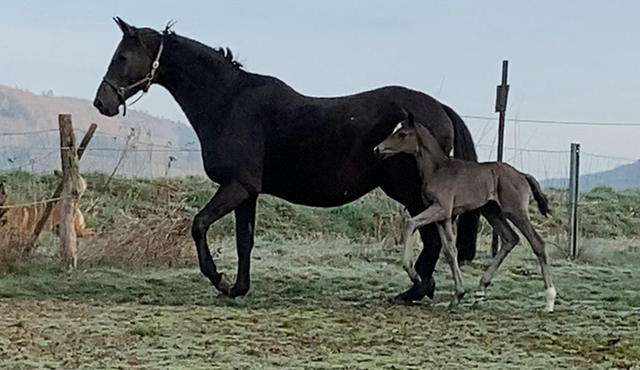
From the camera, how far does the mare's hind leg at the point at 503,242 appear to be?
26.8 feet

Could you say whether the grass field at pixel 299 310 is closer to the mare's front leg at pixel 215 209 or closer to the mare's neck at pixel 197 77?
the mare's front leg at pixel 215 209

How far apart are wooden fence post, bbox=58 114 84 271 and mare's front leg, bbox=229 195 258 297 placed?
7.66 feet

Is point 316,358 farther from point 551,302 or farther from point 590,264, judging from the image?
point 590,264

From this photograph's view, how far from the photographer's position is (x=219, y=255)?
38.3 feet

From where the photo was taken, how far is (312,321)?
7012mm

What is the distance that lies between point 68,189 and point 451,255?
14.1ft

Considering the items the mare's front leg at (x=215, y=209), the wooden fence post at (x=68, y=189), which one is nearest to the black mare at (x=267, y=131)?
the mare's front leg at (x=215, y=209)

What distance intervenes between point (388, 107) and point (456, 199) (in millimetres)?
975

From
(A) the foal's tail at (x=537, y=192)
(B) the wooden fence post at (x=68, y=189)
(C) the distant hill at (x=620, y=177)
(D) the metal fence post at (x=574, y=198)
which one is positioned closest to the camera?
(A) the foal's tail at (x=537, y=192)

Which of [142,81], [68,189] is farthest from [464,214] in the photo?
[68,189]

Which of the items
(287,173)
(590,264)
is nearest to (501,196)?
(287,173)

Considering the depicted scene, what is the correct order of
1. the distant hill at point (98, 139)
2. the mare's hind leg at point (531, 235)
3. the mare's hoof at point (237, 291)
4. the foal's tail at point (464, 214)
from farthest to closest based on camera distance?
the distant hill at point (98, 139)
the foal's tail at point (464, 214)
the mare's hoof at point (237, 291)
the mare's hind leg at point (531, 235)

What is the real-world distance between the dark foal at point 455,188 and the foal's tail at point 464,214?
1.65 feet

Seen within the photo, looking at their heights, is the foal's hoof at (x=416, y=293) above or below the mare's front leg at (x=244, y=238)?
below
